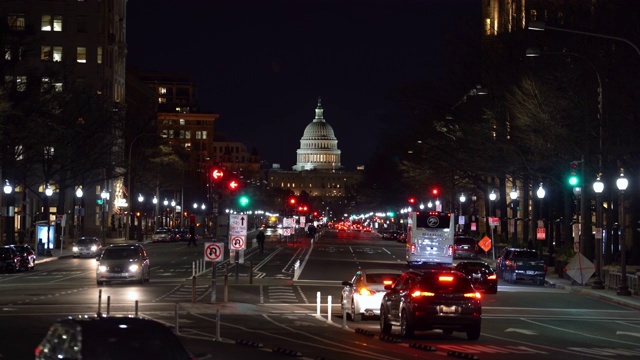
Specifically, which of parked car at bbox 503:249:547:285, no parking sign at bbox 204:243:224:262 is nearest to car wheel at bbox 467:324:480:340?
no parking sign at bbox 204:243:224:262

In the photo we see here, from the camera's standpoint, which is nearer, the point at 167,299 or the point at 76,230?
the point at 167,299

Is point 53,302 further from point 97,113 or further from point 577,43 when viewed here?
point 97,113

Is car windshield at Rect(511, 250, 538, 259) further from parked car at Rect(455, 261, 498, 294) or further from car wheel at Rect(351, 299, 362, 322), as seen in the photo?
car wheel at Rect(351, 299, 362, 322)

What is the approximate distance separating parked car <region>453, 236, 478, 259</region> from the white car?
43.0m

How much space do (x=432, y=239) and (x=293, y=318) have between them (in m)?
31.9

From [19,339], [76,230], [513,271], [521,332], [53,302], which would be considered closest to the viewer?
[19,339]

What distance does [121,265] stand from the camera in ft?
153

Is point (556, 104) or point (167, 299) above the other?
point (556, 104)

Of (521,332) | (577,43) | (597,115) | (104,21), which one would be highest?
(104,21)

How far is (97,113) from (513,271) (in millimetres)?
45867

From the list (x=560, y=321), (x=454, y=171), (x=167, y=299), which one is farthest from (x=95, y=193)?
(x=560, y=321)

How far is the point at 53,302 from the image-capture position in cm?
3684

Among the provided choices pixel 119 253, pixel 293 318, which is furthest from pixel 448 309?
pixel 119 253

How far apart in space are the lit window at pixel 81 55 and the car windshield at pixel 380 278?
304 ft
